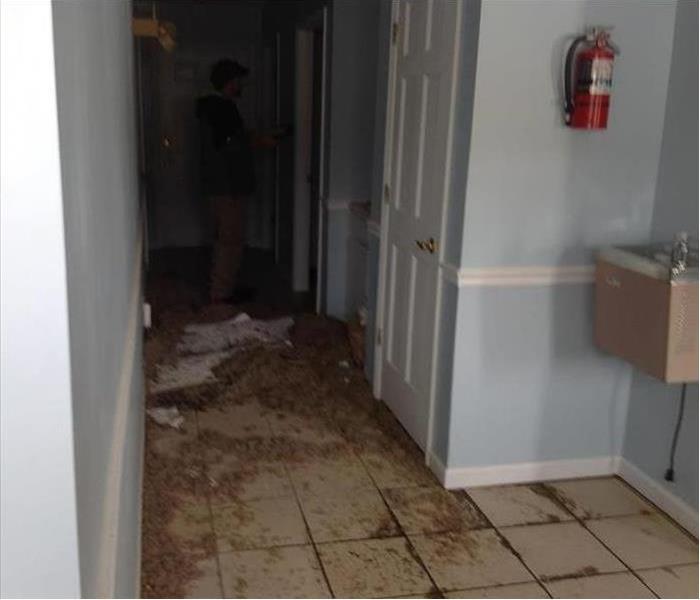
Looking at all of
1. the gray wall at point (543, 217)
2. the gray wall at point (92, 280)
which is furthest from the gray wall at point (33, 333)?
the gray wall at point (543, 217)

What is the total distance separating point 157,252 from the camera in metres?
7.16

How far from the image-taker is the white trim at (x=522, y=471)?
296 centimetres

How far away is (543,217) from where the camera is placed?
2.80 meters

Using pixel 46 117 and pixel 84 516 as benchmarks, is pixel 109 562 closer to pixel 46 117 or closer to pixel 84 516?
pixel 84 516

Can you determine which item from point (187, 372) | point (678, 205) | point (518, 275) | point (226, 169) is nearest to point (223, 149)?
point (226, 169)

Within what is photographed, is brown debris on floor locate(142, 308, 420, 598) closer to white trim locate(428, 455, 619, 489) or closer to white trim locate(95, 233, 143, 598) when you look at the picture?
white trim locate(428, 455, 619, 489)

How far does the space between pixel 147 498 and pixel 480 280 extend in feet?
4.71

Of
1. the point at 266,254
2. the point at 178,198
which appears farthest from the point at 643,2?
the point at 178,198

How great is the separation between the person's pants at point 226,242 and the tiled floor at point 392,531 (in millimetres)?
2152

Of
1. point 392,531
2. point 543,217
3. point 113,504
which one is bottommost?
point 392,531

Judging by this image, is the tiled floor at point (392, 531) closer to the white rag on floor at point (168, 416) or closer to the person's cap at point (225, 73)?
the white rag on floor at point (168, 416)

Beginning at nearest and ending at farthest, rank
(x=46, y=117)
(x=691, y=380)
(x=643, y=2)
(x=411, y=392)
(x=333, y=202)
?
1. (x=46, y=117)
2. (x=691, y=380)
3. (x=643, y=2)
4. (x=411, y=392)
5. (x=333, y=202)

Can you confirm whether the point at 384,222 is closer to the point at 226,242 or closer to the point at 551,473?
the point at 551,473

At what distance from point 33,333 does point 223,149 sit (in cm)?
450
